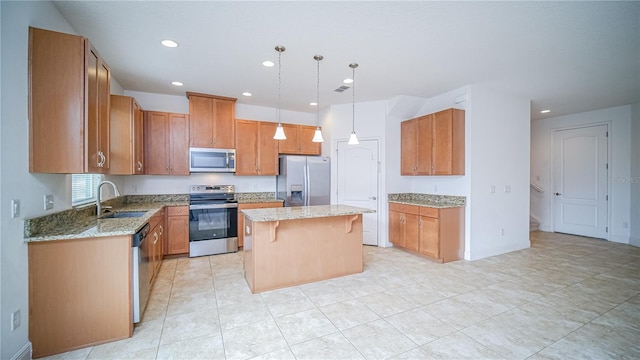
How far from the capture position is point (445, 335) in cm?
219

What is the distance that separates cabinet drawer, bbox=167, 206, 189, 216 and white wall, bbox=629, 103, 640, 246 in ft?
27.2

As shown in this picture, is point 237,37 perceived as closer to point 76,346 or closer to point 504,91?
point 76,346

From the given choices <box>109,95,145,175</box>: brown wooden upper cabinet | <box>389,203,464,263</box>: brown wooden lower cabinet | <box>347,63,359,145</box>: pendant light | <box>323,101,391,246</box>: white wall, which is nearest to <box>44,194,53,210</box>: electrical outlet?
<box>109,95,145,175</box>: brown wooden upper cabinet

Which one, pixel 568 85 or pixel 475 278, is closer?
pixel 475 278

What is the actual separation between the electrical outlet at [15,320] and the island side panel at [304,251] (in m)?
1.76

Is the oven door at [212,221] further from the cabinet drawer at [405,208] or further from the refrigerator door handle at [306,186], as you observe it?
the cabinet drawer at [405,208]

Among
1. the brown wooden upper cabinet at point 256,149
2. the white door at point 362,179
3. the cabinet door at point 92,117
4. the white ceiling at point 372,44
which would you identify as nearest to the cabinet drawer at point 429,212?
the white door at point 362,179

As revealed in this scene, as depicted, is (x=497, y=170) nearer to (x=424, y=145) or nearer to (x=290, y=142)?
(x=424, y=145)

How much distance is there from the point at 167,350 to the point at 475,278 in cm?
353

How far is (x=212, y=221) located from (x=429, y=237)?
358cm

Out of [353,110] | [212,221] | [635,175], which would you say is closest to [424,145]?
[353,110]

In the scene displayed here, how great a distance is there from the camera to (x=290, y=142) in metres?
5.29

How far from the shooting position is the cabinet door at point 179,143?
4.41m

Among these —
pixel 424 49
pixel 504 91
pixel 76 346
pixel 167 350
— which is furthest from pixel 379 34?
pixel 76 346
